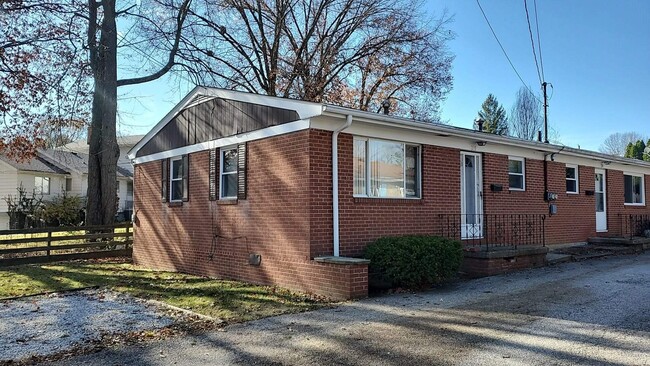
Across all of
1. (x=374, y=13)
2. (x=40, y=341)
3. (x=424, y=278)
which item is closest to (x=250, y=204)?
(x=424, y=278)

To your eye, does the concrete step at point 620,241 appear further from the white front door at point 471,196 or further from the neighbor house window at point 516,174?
the white front door at point 471,196

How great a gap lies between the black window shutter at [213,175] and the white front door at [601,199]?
12.2 meters

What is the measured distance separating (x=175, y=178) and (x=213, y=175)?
2.29 metres

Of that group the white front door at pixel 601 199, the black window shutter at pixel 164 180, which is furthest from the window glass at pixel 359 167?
the white front door at pixel 601 199

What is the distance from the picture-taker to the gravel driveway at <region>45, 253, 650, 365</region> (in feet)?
17.3

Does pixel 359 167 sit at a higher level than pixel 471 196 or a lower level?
higher

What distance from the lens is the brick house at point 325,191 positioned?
368 inches

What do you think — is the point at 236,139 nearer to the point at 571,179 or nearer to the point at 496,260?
the point at 496,260

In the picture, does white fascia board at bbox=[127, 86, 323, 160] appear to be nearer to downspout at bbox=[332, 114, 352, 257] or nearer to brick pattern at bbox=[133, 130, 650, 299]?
brick pattern at bbox=[133, 130, 650, 299]

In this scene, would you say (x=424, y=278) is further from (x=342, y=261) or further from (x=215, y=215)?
(x=215, y=215)

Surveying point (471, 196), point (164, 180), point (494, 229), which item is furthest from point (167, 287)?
point (494, 229)

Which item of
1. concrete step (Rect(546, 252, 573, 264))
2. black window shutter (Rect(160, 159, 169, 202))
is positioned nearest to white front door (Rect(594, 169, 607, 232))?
concrete step (Rect(546, 252, 573, 264))

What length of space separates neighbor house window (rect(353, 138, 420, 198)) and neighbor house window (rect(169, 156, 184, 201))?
5.62 metres

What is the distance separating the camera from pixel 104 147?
1883cm
